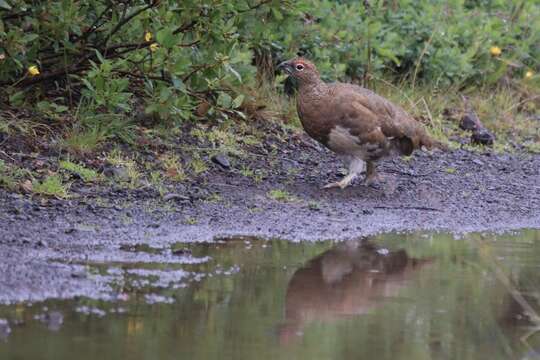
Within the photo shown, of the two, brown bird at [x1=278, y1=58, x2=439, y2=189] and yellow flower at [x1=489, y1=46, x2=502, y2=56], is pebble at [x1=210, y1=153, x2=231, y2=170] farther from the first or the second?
yellow flower at [x1=489, y1=46, x2=502, y2=56]

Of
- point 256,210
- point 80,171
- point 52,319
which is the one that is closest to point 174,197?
point 256,210

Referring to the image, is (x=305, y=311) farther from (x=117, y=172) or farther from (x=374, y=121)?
(x=374, y=121)

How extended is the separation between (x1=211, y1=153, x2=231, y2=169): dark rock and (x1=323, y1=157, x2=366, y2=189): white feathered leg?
29.2 inches

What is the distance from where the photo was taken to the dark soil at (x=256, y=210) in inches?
200

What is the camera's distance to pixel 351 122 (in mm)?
7629

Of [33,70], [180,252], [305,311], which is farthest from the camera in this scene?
Result: [33,70]

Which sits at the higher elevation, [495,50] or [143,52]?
[495,50]

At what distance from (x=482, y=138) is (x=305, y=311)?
6039mm

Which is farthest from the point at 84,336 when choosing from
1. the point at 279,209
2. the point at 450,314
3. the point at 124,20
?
the point at 124,20

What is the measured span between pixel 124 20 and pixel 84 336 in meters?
3.64

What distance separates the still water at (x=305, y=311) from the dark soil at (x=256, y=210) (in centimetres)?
24

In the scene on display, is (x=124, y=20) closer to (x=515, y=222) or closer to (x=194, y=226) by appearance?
(x=194, y=226)

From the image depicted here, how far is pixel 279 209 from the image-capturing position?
6973 mm

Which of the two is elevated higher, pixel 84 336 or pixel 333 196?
pixel 333 196
